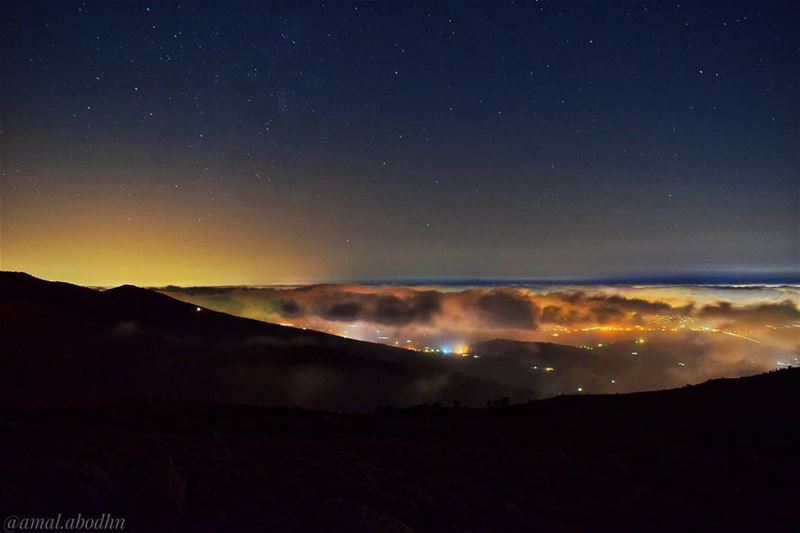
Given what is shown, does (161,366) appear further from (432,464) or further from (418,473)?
(418,473)

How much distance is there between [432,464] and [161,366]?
38177 millimetres

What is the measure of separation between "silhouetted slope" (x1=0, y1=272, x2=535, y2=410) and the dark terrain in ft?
70.5

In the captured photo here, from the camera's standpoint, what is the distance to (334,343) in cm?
7456

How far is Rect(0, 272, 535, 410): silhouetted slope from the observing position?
38375 millimetres

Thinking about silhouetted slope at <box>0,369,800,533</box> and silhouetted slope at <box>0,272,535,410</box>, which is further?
silhouetted slope at <box>0,272,535,410</box>

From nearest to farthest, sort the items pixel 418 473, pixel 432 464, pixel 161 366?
pixel 418 473 → pixel 432 464 → pixel 161 366

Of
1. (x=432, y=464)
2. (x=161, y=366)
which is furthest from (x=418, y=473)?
(x=161, y=366)

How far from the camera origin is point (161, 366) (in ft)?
144

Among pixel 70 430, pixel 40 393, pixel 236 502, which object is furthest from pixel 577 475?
pixel 40 393

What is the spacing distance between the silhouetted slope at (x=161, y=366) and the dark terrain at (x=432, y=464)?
70.5 ft

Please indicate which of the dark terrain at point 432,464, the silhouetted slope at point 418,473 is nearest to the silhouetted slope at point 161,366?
the dark terrain at point 432,464

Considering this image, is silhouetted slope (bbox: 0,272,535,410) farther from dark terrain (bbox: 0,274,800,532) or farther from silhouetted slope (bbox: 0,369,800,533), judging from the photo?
→ silhouetted slope (bbox: 0,369,800,533)

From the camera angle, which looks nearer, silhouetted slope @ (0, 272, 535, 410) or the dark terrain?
the dark terrain

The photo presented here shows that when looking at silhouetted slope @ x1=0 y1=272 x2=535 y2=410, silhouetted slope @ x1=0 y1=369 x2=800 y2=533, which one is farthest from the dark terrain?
silhouetted slope @ x1=0 y1=272 x2=535 y2=410
